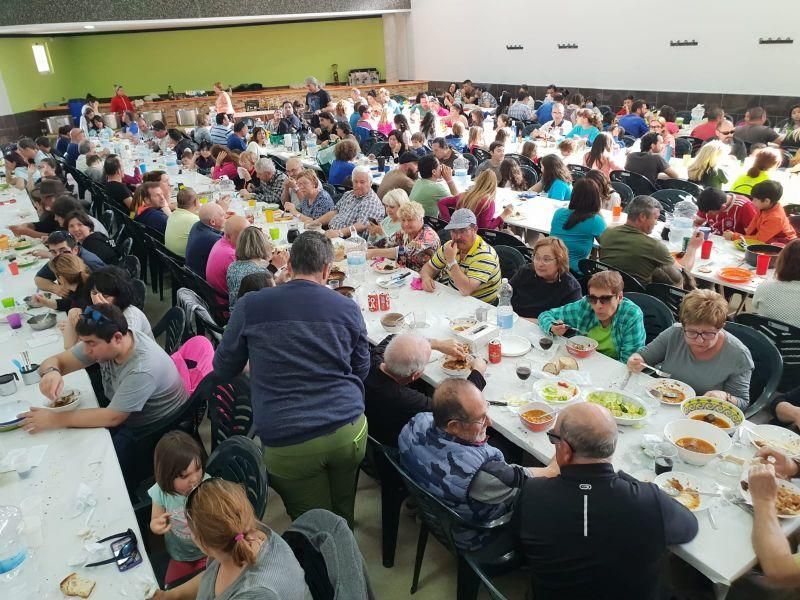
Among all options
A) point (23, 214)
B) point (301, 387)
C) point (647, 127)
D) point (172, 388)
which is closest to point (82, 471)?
point (172, 388)

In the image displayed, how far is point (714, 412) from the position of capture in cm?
292

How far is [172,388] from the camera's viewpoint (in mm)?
3494

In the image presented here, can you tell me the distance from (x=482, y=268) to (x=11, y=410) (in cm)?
325

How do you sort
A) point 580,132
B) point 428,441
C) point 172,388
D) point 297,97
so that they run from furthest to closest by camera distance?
point 297,97, point 580,132, point 172,388, point 428,441

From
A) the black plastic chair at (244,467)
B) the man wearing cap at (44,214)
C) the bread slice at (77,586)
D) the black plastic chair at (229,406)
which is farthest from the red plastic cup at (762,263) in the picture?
the man wearing cap at (44,214)

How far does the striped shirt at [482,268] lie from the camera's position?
456 centimetres

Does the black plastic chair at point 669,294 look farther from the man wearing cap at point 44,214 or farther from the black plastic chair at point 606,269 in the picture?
the man wearing cap at point 44,214

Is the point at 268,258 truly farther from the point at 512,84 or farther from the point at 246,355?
the point at 512,84

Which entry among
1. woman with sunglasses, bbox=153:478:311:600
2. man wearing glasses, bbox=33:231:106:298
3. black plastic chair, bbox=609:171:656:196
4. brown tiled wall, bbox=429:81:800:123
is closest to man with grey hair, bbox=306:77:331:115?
brown tiled wall, bbox=429:81:800:123

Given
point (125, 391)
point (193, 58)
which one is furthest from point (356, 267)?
point (193, 58)

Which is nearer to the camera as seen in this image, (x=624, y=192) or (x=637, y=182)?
(x=624, y=192)

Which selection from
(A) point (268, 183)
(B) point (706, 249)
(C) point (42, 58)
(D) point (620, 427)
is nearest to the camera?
(D) point (620, 427)

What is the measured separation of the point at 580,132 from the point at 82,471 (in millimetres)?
9726

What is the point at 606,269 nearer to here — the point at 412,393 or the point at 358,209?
the point at 412,393
